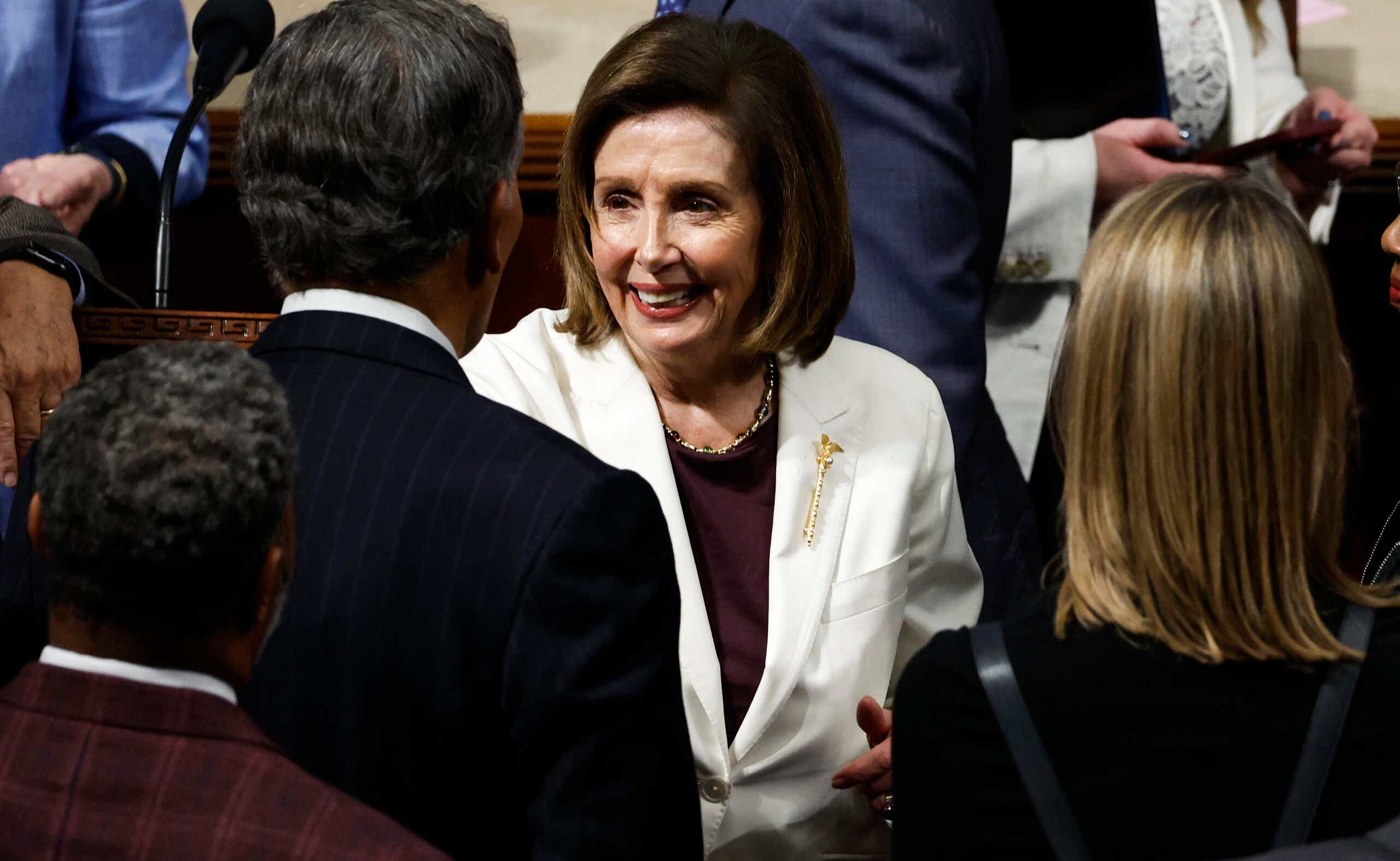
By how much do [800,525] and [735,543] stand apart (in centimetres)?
9

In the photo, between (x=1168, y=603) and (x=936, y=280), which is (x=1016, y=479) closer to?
(x=936, y=280)

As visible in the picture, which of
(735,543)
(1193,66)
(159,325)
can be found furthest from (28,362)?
(1193,66)

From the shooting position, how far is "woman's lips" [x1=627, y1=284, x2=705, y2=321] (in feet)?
6.95

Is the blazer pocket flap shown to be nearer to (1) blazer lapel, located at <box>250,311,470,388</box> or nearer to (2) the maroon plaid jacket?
(1) blazer lapel, located at <box>250,311,470,388</box>

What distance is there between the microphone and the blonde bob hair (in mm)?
1536

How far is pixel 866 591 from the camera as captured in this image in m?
2.08

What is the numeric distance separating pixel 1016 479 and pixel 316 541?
4.59 feet

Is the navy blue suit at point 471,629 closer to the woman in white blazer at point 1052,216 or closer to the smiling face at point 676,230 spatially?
the smiling face at point 676,230

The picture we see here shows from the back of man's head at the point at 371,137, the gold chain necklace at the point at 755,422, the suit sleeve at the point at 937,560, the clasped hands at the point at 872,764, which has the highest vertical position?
the back of man's head at the point at 371,137

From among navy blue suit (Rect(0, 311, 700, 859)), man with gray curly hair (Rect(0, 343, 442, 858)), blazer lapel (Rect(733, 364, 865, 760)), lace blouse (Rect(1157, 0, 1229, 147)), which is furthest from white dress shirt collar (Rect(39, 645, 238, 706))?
lace blouse (Rect(1157, 0, 1229, 147))

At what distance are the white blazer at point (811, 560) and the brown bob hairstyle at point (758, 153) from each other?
77 mm

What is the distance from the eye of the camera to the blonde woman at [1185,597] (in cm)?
126

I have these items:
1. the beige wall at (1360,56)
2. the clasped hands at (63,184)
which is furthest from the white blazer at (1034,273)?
the clasped hands at (63,184)

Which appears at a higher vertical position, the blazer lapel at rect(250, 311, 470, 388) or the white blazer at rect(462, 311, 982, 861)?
the blazer lapel at rect(250, 311, 470, 388)
